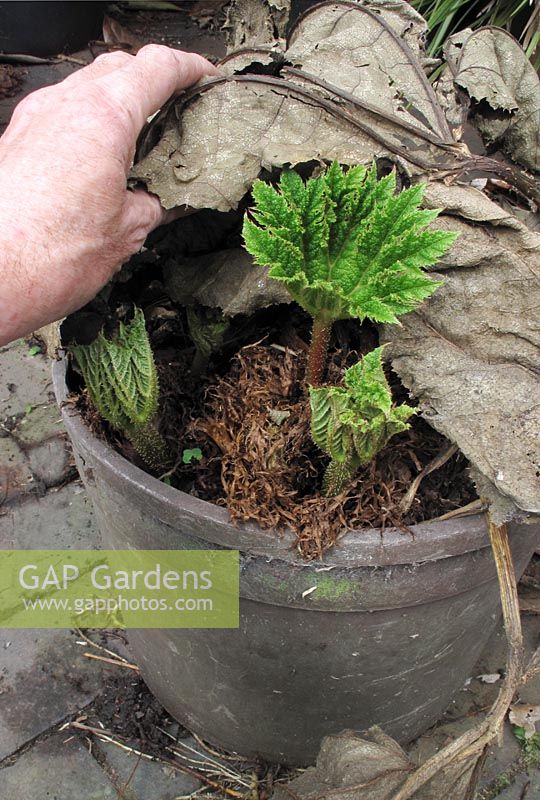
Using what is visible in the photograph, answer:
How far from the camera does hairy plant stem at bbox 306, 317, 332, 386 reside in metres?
1.35

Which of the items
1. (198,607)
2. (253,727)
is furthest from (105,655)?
(198,607)

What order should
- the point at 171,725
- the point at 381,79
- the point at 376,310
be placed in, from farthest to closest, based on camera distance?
the point at 171,725
the point at 381,79
the point at 376,310

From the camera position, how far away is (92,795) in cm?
212

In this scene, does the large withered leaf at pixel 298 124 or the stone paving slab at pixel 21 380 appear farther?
the stone paving slab at pixel 21 380

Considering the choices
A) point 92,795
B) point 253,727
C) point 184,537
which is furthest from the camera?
point 92,795

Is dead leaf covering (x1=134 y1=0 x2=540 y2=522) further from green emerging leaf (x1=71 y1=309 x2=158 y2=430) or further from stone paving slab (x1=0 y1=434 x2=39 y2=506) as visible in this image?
stone paving slab (x1=0 y1=434 x2=39 y2=506)

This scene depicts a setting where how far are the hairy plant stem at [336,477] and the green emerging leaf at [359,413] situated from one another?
0.06m

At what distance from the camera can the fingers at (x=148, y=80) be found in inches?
52.7

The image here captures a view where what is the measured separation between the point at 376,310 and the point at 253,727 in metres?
1.29

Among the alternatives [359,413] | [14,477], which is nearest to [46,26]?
[14,477]

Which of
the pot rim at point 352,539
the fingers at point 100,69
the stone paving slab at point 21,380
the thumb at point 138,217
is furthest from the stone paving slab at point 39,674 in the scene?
the fingers at point 100,69

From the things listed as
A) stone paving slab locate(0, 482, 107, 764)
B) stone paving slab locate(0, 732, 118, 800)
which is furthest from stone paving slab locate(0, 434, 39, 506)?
stone paving slab locate(0, 732, 118, 800)

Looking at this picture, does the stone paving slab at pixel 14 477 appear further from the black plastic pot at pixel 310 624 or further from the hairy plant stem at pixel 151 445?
the hairy plant stem at pixel 151 445

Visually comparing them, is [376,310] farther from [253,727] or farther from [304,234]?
[253,727]
